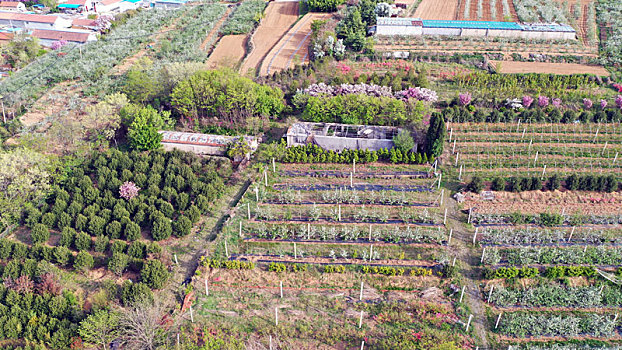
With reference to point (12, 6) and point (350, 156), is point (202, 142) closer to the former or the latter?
point (350, 156)

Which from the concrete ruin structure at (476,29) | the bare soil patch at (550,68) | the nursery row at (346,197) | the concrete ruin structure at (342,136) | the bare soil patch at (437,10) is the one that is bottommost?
the nursery row at (346,197)

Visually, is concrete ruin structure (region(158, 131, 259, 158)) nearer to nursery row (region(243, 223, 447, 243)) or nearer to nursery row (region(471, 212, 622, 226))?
nursery row (region(243, 223, 447, 243))

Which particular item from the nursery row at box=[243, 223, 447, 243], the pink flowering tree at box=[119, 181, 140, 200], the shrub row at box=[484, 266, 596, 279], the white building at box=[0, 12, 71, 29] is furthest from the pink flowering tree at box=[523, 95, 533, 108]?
the white building at box=[0, 12, 71, 29]

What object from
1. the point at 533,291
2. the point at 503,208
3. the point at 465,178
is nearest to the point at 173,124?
the point at 465,178

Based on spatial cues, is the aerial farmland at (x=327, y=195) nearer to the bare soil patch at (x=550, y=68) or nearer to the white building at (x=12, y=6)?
the bare soil patch at (x=550, y=68)

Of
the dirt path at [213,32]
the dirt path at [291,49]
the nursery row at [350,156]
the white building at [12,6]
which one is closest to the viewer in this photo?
the nursery row at [350,156]

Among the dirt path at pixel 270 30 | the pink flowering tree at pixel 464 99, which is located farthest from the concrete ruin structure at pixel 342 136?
the dirt path at pixel 270 30
